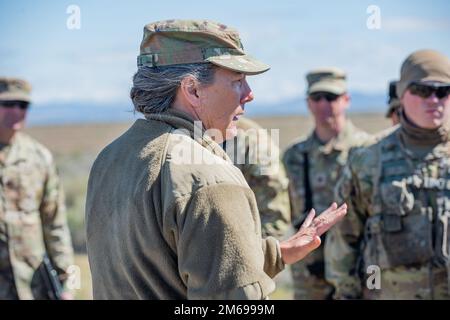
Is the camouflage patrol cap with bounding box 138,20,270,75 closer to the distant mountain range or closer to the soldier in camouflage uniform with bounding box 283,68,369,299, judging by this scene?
the soldier in camouflage uniform with bounding box 283,68,369,299

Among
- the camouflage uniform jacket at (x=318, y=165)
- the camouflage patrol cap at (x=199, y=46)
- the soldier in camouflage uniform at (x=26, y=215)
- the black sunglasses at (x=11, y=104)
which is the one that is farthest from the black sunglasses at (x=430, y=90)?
the black sunglasses at (x=11, y=104)

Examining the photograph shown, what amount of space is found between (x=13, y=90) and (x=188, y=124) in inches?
241

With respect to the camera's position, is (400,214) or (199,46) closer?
(199,46)

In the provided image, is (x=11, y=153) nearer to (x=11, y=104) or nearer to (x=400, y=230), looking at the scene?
(x=11, y=104)

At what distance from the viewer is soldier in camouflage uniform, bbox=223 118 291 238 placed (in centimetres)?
784

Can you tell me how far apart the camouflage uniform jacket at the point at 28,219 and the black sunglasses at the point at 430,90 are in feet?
11.9

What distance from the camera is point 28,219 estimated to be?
368 inches

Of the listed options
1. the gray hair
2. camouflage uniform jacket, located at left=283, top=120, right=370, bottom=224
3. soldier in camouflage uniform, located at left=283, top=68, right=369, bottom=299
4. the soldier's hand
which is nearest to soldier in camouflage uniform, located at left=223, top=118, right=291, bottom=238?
soldier in camouflage uniform, located at left=283, top=68, right=369, bottom=299

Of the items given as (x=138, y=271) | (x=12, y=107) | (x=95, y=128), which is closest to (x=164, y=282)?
(x=138, y=271)

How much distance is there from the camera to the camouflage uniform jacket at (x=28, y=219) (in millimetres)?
9195

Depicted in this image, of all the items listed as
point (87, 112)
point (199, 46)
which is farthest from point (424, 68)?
point (87, 112)

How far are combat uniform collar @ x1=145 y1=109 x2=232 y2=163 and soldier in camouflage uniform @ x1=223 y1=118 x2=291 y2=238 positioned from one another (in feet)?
11.8

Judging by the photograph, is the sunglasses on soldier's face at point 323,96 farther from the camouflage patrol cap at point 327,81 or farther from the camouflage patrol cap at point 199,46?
the camouflage patrol cap at point 199,46
